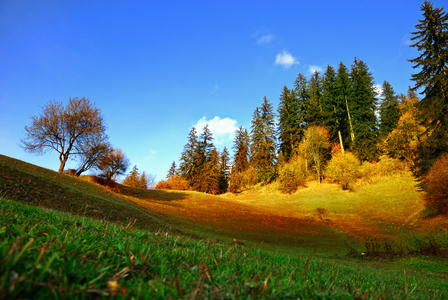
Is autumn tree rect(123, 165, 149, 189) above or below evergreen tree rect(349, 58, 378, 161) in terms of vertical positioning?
below

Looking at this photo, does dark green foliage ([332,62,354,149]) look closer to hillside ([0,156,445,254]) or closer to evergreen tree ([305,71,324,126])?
evergreen tree ([305,71,324,126])

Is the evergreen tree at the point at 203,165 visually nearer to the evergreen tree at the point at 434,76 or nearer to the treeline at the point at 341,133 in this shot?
the treeline at the point at 341,133

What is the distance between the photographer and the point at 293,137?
2055 inches

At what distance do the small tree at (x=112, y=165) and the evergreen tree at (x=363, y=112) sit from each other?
45.4m

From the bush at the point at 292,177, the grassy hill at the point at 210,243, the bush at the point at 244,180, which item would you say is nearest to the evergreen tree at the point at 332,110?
the bush at the point at 292,177

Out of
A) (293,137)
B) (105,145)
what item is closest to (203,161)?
(293,137)

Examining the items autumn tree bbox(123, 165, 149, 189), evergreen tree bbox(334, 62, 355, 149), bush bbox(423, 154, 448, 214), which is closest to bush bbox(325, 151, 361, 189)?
evergreen tree bbox(334, 62, 355, 149)

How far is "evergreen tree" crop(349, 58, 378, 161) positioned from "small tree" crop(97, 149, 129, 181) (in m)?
45.4

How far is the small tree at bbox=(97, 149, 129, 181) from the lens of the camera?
3117 centimetres

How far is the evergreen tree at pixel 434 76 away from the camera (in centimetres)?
2436

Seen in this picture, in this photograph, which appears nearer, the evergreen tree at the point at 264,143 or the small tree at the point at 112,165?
the small tree at the point at 112,165

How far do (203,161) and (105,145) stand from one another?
36.8 metres

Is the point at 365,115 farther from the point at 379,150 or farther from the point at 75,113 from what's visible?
the point at 75,113

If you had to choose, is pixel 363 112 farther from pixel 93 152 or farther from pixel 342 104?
pixel 93 152
